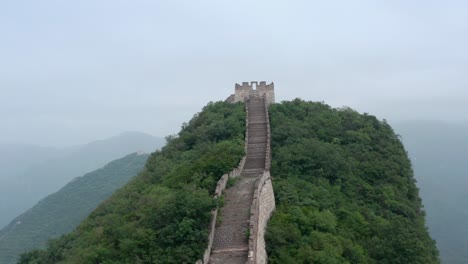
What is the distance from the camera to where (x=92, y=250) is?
22.4m

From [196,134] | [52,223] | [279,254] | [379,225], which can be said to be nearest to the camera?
[279,254]

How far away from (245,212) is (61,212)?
220 ft

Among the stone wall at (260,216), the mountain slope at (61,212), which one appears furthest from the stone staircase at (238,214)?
the mountain slope at (61,212)

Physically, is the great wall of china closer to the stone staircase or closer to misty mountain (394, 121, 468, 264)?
the stone staircase

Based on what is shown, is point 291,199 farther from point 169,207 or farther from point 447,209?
point 447,209

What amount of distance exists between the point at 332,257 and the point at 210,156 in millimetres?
9530

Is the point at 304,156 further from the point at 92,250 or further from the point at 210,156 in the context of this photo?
the point at 92,250

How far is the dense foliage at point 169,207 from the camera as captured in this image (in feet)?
66.9

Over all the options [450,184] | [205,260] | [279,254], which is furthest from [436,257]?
[450,184]

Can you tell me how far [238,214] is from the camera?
22.5m

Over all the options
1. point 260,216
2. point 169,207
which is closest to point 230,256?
point 260,216

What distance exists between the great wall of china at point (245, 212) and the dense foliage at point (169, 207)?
604 millimetres

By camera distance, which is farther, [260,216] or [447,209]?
[447,209]

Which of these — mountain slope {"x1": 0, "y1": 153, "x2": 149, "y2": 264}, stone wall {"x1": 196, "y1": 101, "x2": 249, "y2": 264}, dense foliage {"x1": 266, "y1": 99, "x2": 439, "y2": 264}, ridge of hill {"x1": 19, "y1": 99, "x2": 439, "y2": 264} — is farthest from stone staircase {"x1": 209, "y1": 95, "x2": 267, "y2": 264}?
mountain slope {"x1": 0, "y1": 153, "x2": 149, "y2": 264}
